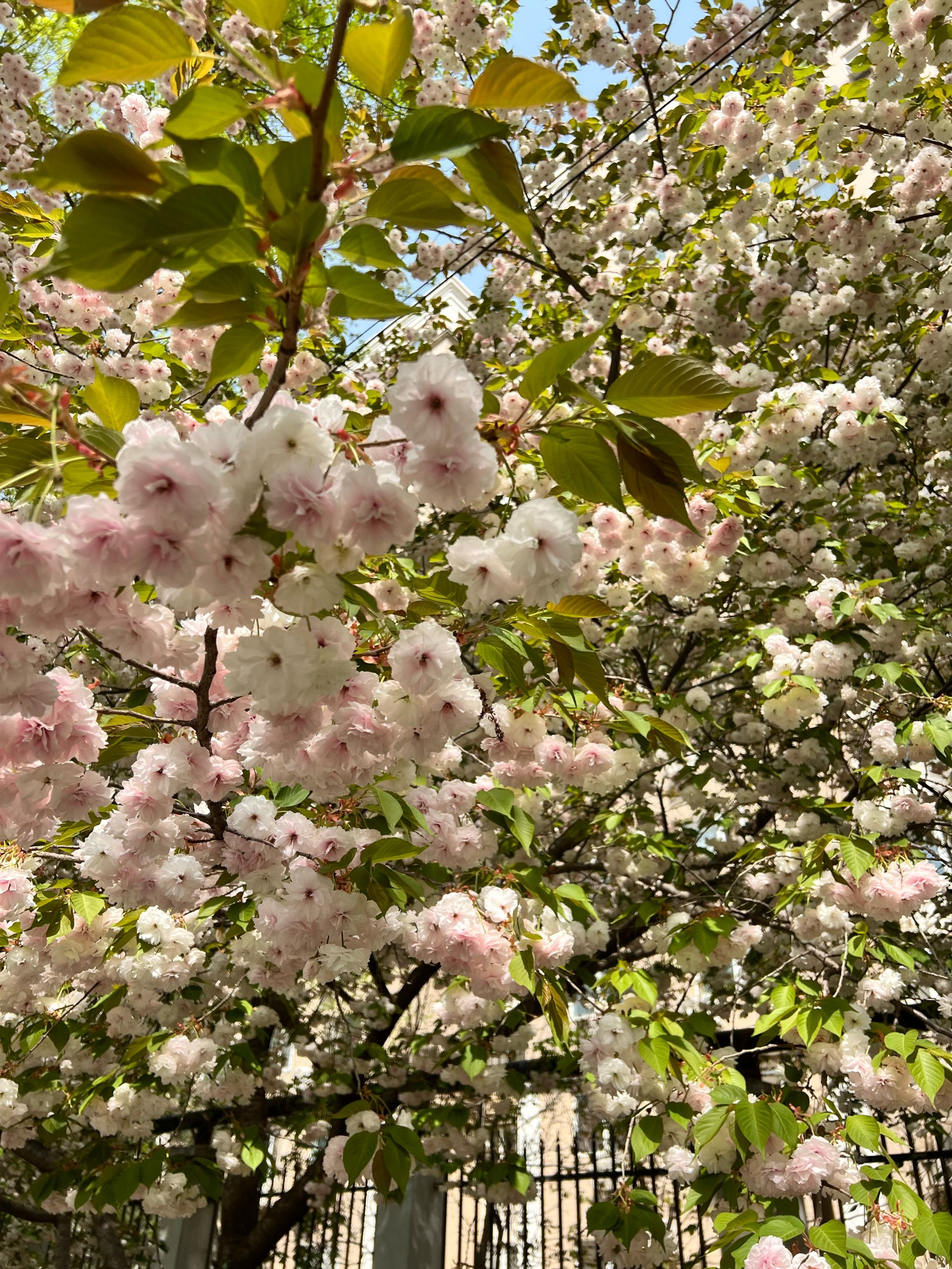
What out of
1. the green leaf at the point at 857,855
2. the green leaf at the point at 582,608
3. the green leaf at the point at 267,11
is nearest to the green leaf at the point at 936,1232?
the green leaf at the point at 857,855

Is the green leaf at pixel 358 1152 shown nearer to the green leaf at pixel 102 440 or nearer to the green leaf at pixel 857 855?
the green leaf at pixel 857 855

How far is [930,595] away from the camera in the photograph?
461 centimetres

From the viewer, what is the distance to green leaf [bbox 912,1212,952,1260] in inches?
84.2

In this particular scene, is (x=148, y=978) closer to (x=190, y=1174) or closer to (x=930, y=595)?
(x=190, y=1174)

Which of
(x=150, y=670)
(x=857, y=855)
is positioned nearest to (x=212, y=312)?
(x=150, y=670)

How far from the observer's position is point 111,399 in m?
1.33

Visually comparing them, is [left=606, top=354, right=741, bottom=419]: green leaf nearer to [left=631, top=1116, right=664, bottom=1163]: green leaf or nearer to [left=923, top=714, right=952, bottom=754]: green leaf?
[left=923, top=714, right=952, bottom=754]: green leaf

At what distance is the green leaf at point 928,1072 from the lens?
233 centimetres

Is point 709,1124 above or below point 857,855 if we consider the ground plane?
below

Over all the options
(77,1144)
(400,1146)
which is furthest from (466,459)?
(77,1144)

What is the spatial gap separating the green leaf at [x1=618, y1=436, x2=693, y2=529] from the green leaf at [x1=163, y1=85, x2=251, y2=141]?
59 centimetres

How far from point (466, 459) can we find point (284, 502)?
0.74ft

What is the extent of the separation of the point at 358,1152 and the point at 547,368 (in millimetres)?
2060

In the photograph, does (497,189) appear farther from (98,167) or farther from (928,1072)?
(928,1072)
